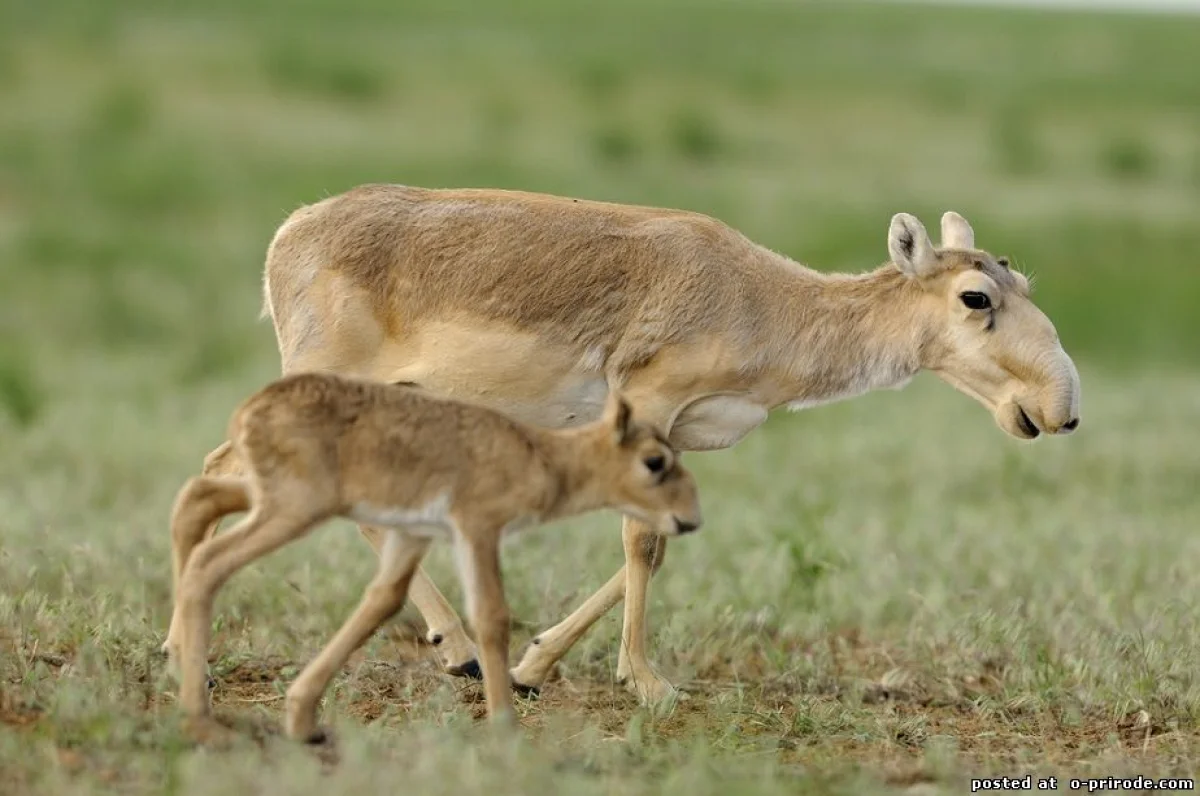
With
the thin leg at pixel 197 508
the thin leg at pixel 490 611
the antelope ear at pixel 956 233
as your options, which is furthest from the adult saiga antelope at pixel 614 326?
the thin leg at pixel 490 611

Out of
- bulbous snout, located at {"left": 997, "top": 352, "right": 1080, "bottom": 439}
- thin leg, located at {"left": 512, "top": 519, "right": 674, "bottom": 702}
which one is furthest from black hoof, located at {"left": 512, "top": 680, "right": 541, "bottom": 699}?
bulbous snout, located at {"left": 997, "top": 352, "right": 1080, "bottom": 439}

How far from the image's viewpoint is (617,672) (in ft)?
28.8

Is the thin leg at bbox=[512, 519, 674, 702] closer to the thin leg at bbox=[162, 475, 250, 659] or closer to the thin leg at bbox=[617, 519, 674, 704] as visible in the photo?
the thin leg at bbox=[617, 519, 674, 704]

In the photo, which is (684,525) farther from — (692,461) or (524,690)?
(692,461)

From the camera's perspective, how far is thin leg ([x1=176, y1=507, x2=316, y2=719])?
259 inches

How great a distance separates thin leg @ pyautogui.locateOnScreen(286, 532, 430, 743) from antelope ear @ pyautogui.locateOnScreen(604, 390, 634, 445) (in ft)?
2.61

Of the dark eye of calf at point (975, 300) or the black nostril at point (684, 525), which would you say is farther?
the dark eye of calf at point (975, 300)

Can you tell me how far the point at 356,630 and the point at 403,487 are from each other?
1.87 feet

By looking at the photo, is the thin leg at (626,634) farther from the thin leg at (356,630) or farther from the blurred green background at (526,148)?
the blurred green background at (526,148)

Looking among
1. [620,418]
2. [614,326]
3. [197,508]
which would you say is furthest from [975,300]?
[197,508]

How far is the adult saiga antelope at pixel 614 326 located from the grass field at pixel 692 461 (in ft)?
3.39

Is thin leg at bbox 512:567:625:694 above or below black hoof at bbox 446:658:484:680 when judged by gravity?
above

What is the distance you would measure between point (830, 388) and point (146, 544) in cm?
413

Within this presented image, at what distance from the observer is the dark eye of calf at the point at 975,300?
8594mm
